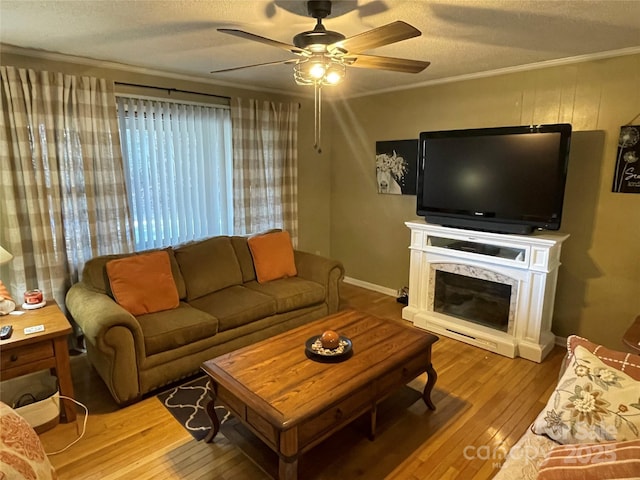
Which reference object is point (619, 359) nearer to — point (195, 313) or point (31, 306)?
point (195, 313)

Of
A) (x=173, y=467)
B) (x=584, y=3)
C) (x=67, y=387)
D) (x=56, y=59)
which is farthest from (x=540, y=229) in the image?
(x=56, y=59)

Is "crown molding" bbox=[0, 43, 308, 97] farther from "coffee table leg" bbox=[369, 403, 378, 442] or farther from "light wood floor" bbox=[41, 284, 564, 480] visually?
"coffee table leg" bbox=[369, 403, 378, 442]

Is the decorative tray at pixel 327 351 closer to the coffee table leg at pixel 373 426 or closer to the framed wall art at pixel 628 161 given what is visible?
the coffee table leg at pixel 373 426

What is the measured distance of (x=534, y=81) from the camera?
3.34m

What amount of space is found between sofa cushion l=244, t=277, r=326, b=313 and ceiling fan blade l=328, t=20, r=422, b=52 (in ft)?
6.89

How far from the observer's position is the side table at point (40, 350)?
215 cm

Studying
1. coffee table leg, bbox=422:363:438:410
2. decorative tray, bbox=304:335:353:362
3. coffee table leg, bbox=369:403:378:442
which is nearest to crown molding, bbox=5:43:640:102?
coffee table leg, bbox=422:363:438:410

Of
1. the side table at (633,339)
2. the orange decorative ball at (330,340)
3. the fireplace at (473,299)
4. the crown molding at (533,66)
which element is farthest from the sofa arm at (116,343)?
the crown molding at (533,66)

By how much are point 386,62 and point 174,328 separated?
220 centimetres

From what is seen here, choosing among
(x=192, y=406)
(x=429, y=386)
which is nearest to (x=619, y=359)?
(x=429, y=386)

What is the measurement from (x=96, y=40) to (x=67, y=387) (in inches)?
90.7

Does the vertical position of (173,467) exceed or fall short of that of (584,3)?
it falls short

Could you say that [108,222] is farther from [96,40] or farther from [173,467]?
[173,467]

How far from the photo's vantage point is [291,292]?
3.48 metres
